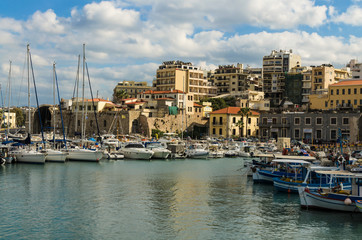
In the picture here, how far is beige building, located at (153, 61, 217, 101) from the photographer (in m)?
118

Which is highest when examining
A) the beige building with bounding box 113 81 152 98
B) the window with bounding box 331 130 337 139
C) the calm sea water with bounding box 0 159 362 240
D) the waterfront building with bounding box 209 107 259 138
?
the beige building with bounding box 113 81 152 98

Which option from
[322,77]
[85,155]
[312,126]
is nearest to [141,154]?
[85,155]

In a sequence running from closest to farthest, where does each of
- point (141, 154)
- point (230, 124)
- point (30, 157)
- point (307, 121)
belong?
point (30, 157) → point (141, 154) → point (307, 121) → point (230, 124)

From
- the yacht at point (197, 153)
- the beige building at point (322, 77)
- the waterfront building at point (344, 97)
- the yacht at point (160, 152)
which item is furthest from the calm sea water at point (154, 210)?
the beige building at point (322, 77)

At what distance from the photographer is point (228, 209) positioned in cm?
2953

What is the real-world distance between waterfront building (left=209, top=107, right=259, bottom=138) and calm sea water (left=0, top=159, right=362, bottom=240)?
49.3 m

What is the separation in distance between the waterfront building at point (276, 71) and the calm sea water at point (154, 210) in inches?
3126

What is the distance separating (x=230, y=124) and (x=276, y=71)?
40.4m

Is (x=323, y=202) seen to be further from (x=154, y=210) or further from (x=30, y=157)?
(x=30, y=157)

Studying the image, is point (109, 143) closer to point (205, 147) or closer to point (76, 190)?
point (205, 147)

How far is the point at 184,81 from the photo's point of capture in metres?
120

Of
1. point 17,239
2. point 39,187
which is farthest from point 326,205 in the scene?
point 39,187

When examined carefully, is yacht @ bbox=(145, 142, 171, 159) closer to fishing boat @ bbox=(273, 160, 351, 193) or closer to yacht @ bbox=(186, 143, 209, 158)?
yacht @ bbox=(186, 143, 209, 158)

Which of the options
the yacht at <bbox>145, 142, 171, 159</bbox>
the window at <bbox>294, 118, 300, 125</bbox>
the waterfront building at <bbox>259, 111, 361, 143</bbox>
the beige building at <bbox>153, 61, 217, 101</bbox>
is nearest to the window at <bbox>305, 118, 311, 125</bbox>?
the waterfront building at <bbox>259, 111, 361, 143</bbox>
